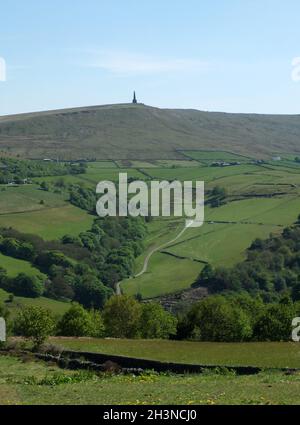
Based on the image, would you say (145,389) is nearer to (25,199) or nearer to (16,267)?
(16,267)

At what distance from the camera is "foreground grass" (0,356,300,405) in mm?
24562

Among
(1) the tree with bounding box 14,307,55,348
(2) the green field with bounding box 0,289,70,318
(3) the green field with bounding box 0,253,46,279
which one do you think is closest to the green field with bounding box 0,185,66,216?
(3) the green field with bounding box 0,253,46,279

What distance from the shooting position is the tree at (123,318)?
196 feet

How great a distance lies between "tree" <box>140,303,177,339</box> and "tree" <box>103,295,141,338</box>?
61 cm

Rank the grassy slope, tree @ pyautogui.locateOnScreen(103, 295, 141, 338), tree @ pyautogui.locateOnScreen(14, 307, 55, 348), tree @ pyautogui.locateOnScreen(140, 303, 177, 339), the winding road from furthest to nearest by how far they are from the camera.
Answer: the winding road → the grassy slope → tree @ pyautogui.locateOnScreen(103, 295, 141, 338) → tree @ pyautogui.locateOnScreen(140, 303, 177, 339) → tree @ pyautogui.locateOnScreen(14, 307, 55, 348)

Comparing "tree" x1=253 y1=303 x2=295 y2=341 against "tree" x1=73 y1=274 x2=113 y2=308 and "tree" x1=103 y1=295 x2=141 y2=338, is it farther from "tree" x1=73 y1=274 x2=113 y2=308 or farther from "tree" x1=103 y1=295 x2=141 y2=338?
"tree" x1=73 y1=274 x2=113 y2=308

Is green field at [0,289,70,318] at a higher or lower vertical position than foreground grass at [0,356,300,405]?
lower

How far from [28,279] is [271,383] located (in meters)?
86.9

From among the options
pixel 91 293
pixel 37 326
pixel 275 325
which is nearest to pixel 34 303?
pixel 91 293

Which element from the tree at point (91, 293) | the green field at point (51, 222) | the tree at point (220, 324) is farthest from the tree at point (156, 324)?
the green field at point (51, 222)

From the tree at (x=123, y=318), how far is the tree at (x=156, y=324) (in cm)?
61

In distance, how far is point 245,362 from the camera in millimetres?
39188

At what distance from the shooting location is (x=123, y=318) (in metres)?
60.2

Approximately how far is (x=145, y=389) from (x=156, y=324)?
30.3m
